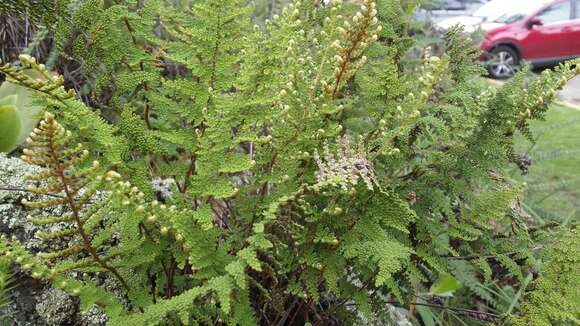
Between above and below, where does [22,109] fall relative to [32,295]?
above

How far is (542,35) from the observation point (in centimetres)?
996

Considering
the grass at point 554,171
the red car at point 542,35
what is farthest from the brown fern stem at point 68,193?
the red car at point 542,35

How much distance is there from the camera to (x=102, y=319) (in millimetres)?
1448

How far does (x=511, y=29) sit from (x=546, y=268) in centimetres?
957

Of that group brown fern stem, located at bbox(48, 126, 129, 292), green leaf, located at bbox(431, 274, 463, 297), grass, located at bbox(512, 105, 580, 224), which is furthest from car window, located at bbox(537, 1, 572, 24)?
brown fern stem, located at bbox(48, 126, 129, 292)

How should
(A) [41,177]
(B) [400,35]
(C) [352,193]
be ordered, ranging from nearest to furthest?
(A) [41,177] < (C) [352,193] < (B) [400,35]

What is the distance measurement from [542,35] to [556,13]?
505mm

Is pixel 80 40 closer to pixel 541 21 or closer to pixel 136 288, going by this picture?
pixel 136 288

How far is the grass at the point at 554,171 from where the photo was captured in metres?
3.35

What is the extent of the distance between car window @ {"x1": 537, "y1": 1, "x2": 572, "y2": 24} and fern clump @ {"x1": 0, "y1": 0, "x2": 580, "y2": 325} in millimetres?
9480

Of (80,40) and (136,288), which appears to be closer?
(136,288)

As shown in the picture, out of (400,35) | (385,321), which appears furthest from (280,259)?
(400,35)

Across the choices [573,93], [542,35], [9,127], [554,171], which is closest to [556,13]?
[542,35]

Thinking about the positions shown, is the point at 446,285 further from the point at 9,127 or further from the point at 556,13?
the point at 556,13
